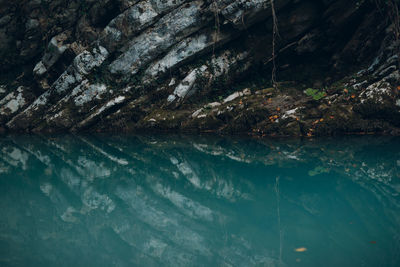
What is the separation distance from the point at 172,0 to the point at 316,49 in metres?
6.15

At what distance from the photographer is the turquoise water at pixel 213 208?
2.77 metres

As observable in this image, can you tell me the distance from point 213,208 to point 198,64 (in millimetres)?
8180

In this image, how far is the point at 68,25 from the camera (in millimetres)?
12617

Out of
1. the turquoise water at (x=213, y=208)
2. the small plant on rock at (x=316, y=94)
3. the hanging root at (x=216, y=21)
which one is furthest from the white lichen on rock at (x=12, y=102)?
the small plant on rock at (x=316, y=94)

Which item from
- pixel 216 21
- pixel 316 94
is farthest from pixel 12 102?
pixel 316 94

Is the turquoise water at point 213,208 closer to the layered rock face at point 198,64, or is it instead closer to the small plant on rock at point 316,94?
the small plant on rock at point 316,94

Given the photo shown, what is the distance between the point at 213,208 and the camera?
3.85 metres

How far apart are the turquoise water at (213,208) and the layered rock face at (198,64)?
2.40 meters

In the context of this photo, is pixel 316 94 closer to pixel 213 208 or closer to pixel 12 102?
pixel 213 208

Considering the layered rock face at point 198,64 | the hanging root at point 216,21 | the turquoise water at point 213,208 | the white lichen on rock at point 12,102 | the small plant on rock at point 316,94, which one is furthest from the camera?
the white lichen on rock at point 12,102

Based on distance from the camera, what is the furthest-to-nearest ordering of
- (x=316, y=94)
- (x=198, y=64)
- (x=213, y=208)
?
(x=198, y=64) < (x=316, y=94) < (x=213, y=208)

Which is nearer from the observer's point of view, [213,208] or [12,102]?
[213,208]

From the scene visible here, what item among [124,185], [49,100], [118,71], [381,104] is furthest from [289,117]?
[49,100]

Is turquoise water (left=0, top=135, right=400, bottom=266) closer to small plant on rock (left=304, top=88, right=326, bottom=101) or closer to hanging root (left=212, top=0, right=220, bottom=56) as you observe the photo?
small plant on rock (left=304, top=88, right=326, bottom=101)
